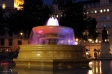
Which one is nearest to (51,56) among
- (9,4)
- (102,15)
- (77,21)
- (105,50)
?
(105,50)

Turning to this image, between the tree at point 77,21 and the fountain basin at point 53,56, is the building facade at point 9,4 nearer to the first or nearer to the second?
the tree at point 77,21

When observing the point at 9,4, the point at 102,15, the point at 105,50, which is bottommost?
the point at 105,50

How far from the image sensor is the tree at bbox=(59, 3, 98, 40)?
213 feet

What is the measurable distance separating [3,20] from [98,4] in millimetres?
54747

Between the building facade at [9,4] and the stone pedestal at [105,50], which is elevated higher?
the building facade at [9,4]

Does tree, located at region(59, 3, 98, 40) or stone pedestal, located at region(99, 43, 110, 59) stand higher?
tree, located at region(59, 3, 98, 40)

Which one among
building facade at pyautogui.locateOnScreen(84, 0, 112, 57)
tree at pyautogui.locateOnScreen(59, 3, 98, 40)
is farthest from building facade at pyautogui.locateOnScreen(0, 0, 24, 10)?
tree at pyautogui.locateOnScreen(59, 3, 98, 40)

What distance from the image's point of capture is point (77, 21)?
215 ft

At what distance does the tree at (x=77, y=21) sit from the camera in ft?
213

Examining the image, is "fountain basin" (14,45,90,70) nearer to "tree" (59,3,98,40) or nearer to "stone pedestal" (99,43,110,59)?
"stone pedestal" (99,43,110,59)

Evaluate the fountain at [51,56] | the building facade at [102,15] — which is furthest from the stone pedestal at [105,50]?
the building facade at [102,15]

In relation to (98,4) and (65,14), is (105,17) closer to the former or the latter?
(98,4)

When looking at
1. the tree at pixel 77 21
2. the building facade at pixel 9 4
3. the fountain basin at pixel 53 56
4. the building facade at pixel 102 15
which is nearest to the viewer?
the fountain basin at pixel 53 56

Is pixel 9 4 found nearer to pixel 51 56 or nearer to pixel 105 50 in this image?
pixel 105 50
